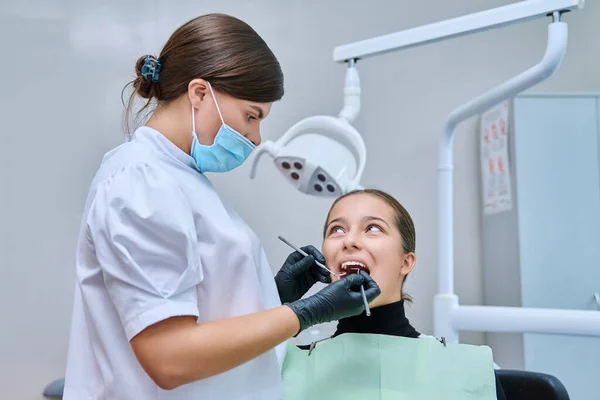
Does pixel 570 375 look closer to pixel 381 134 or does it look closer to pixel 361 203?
pixel 381 134

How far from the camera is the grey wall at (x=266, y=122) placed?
2.60m

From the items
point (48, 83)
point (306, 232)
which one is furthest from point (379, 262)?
point (48, 83)

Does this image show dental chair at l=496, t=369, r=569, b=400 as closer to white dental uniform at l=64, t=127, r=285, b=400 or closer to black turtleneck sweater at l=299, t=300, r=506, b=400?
black turtleneck sweater at l=299, t=300, r=506, b=400

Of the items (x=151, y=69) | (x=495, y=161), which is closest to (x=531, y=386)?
(x=151, y=69)

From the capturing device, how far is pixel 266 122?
281 centimetres

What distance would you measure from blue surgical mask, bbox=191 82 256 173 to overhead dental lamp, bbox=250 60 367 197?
2.11 ft

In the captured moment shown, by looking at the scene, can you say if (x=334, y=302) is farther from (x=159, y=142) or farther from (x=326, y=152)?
(x=326, y=152)

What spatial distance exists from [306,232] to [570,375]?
1126 mm

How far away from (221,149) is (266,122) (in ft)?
5.48

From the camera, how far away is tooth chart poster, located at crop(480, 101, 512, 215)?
2674mm

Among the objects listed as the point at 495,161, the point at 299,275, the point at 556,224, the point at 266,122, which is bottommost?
the point at 299,275

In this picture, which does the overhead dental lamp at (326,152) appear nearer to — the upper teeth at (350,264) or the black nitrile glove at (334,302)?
the upper teeth at (350,264)

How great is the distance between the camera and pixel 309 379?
56.0 inches

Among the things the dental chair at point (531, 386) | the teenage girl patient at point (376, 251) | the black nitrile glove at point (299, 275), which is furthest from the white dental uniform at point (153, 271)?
the dental chair at point (531, 386)
